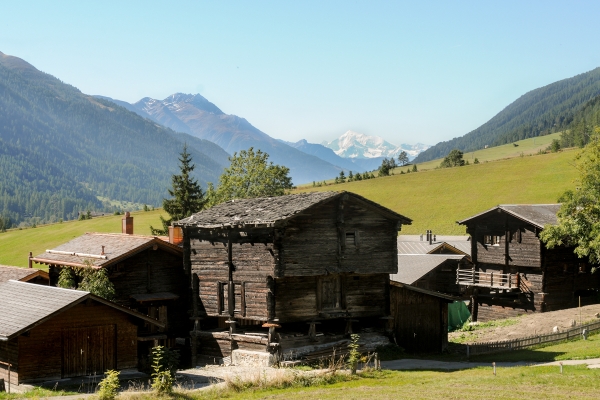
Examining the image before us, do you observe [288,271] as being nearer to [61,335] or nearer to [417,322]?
[417,322]

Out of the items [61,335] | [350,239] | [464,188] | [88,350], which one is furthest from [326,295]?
[464,188]

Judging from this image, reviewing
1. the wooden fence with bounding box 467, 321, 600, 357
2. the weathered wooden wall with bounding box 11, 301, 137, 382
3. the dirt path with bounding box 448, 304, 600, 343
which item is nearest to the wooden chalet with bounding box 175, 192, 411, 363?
the wooden fence with bounding box 467, 321, 600, 357

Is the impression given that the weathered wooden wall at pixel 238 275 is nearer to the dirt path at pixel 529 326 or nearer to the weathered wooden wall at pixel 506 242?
the dirt path at pixel 529 326

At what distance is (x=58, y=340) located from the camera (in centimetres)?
2952

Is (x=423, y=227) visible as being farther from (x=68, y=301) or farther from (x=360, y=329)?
(x=68, y=301)

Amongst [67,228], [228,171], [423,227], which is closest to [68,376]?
[228,171]

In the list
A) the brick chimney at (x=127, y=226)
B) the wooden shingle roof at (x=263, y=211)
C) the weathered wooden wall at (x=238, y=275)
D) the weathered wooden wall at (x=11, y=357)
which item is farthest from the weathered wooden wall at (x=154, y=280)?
the weathered wooden wall at (x=11, y=357)

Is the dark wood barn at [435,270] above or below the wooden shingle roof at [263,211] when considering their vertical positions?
below

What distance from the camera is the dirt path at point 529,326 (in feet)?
139

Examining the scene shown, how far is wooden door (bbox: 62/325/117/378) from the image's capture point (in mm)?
29812

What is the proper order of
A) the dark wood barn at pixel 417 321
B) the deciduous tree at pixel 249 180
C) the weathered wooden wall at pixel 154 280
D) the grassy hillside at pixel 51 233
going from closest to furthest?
the weathered wooden wall at pixel 154 280 < the dark wood barn at pixel 417 321 < the deciduous tree at pixel 249 180 < the grassy hillside at pixel 51 233

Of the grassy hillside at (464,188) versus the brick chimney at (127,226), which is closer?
the brick chimney at (127,226)

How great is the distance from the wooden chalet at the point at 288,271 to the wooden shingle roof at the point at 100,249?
2.12m

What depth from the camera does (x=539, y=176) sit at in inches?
3981
